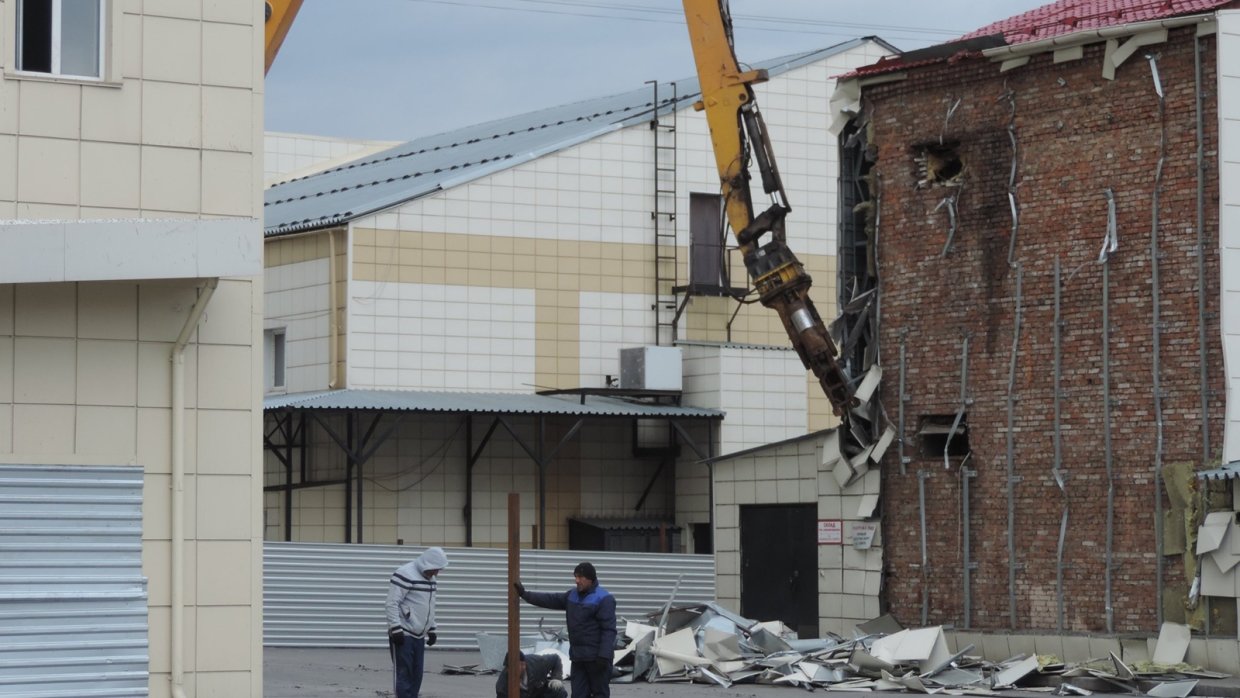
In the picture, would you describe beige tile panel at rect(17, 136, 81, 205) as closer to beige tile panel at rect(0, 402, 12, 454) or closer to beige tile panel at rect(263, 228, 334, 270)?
beige tile panel at rect(0, 402, 12, 454)

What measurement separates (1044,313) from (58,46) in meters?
13.7

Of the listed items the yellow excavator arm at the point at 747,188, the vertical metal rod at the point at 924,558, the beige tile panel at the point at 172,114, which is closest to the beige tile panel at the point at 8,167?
the beige tile panel at the point at 172,114

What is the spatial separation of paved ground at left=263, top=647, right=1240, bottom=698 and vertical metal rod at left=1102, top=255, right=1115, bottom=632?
2.17m

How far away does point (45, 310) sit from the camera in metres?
12.9

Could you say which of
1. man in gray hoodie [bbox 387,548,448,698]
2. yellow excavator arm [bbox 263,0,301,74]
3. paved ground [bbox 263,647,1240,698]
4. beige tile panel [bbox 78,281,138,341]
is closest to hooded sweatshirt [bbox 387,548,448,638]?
man in gray hoodie [bbox 387,548,448,698]

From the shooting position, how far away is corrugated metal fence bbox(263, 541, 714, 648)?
28016 mm

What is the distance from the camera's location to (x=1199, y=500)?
21.4m

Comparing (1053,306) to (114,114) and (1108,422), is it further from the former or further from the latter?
(114,114)

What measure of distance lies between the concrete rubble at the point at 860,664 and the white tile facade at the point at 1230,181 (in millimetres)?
3423

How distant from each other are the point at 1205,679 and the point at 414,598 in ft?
30.5

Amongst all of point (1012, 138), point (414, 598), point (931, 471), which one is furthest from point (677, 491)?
point (414, 598)

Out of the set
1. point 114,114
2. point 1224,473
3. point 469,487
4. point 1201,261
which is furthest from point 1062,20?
point 114,114

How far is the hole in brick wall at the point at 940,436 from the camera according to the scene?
24.2 meters

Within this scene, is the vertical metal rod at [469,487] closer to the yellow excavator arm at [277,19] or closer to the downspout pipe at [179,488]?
the yellow excavator arm at [277,19]
